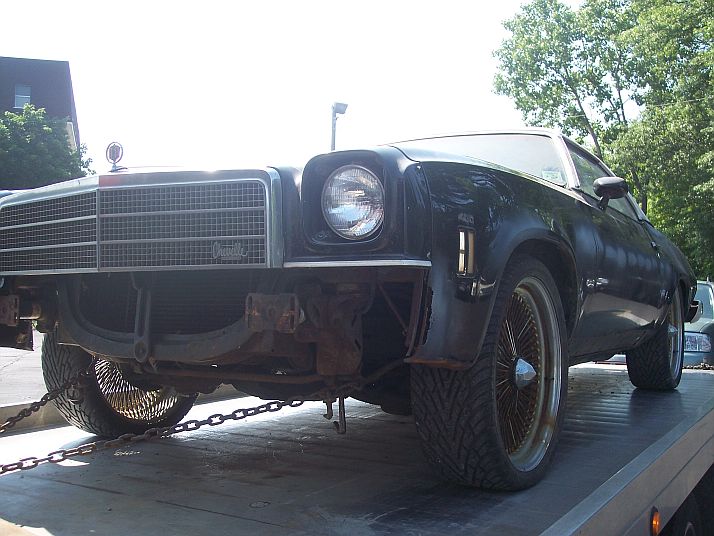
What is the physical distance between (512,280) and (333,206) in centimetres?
72

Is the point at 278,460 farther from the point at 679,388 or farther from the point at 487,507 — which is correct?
the point at 679,388

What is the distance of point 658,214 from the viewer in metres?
26.8

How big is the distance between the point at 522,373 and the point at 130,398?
1.99 m

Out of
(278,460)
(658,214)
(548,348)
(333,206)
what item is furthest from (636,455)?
(658,214)

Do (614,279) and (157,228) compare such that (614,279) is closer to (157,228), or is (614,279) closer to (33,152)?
(157,228)

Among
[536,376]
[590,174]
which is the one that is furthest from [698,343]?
[536,376]

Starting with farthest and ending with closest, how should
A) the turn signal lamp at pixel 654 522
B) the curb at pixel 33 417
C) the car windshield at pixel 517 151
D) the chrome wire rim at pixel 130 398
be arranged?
the car windshield at pixel 517 151
the curb at pixel 33 417
the chrome wire rim at pixel 130 398
the turn signal lamp at pixel 654 522

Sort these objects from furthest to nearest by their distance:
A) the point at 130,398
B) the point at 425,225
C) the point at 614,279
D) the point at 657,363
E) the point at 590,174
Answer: the point at 657,363
the point at 590,174
the point at 614,279
the point at 130,398
the point at 425,225

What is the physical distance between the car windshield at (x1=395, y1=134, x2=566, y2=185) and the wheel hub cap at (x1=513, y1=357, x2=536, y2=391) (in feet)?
5.06

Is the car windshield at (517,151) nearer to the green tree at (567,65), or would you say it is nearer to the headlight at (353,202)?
the headlight at (353,202)

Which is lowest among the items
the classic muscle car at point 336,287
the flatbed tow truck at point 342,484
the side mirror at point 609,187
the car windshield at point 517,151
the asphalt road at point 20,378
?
the asphalt road at point 20,378

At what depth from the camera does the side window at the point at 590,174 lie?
14.2 feet

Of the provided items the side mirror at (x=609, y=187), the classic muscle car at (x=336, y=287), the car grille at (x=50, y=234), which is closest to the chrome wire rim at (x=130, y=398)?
the classic muscle car at (x=336, y=287)

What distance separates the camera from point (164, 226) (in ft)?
8.89
